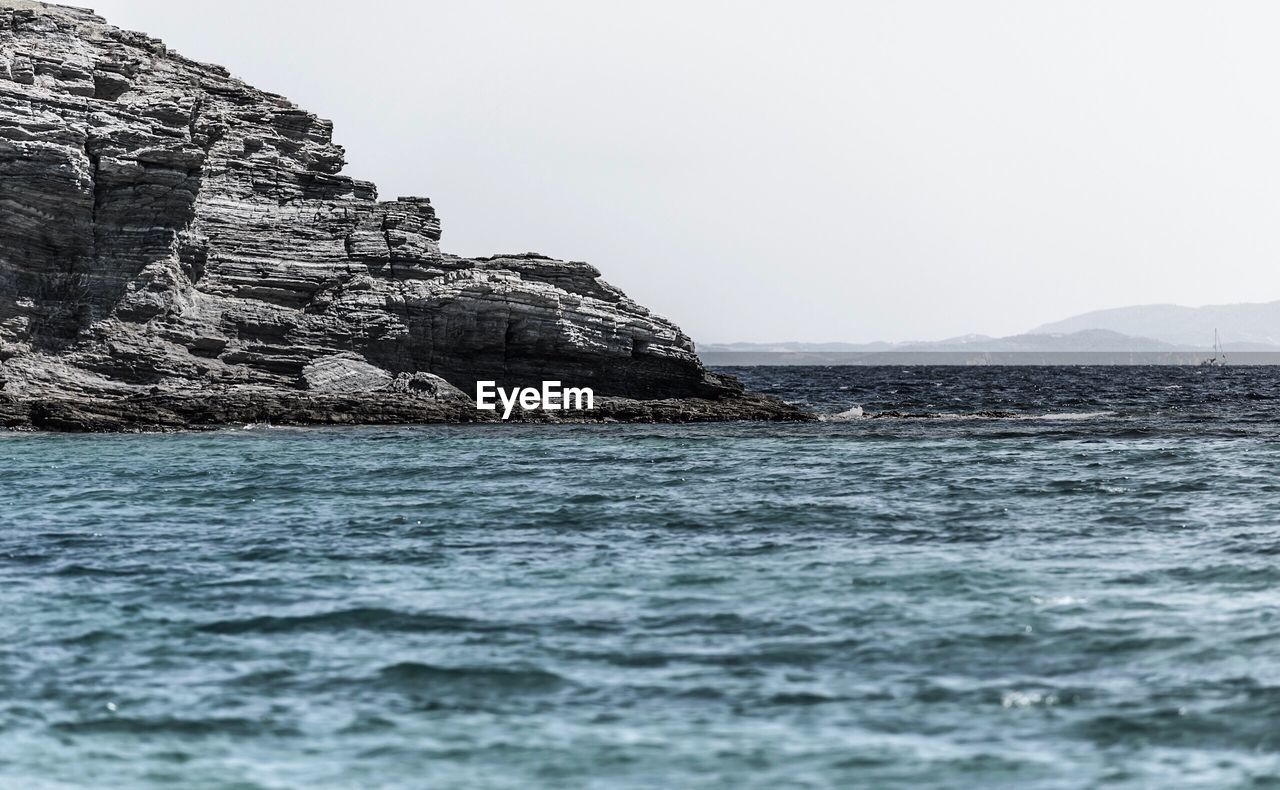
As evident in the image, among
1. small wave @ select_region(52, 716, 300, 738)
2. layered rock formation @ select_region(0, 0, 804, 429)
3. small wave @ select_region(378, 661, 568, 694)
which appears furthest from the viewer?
layered rock formation @ select_region(0, 0, 804, 429)

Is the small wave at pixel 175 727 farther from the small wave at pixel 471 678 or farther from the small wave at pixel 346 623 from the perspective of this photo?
the small wave at pixel 346 623

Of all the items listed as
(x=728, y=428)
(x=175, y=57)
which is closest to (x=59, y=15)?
(x=175, y=57)

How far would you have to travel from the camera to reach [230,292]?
51.5 m

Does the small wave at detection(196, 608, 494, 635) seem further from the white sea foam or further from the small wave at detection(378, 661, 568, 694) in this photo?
the white sea foam

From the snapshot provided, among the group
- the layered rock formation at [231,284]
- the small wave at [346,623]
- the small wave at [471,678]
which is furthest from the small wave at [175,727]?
the layered rock formation at [231,284]

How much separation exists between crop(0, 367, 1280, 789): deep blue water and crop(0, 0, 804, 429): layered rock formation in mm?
19773

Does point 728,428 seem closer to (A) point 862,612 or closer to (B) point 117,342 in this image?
(B) point 117,342

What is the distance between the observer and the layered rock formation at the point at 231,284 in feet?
151

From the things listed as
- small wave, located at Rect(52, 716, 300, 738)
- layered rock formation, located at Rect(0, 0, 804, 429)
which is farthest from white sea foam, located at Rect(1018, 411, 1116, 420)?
small wave, located at Rect(52, 716, 300, 738)

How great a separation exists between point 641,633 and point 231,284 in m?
42.8

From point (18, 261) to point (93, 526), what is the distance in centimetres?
2945

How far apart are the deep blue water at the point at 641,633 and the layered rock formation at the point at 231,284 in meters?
19.8

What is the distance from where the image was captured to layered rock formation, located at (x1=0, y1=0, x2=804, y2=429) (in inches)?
1816

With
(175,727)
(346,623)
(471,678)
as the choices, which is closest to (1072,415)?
(346,623)
